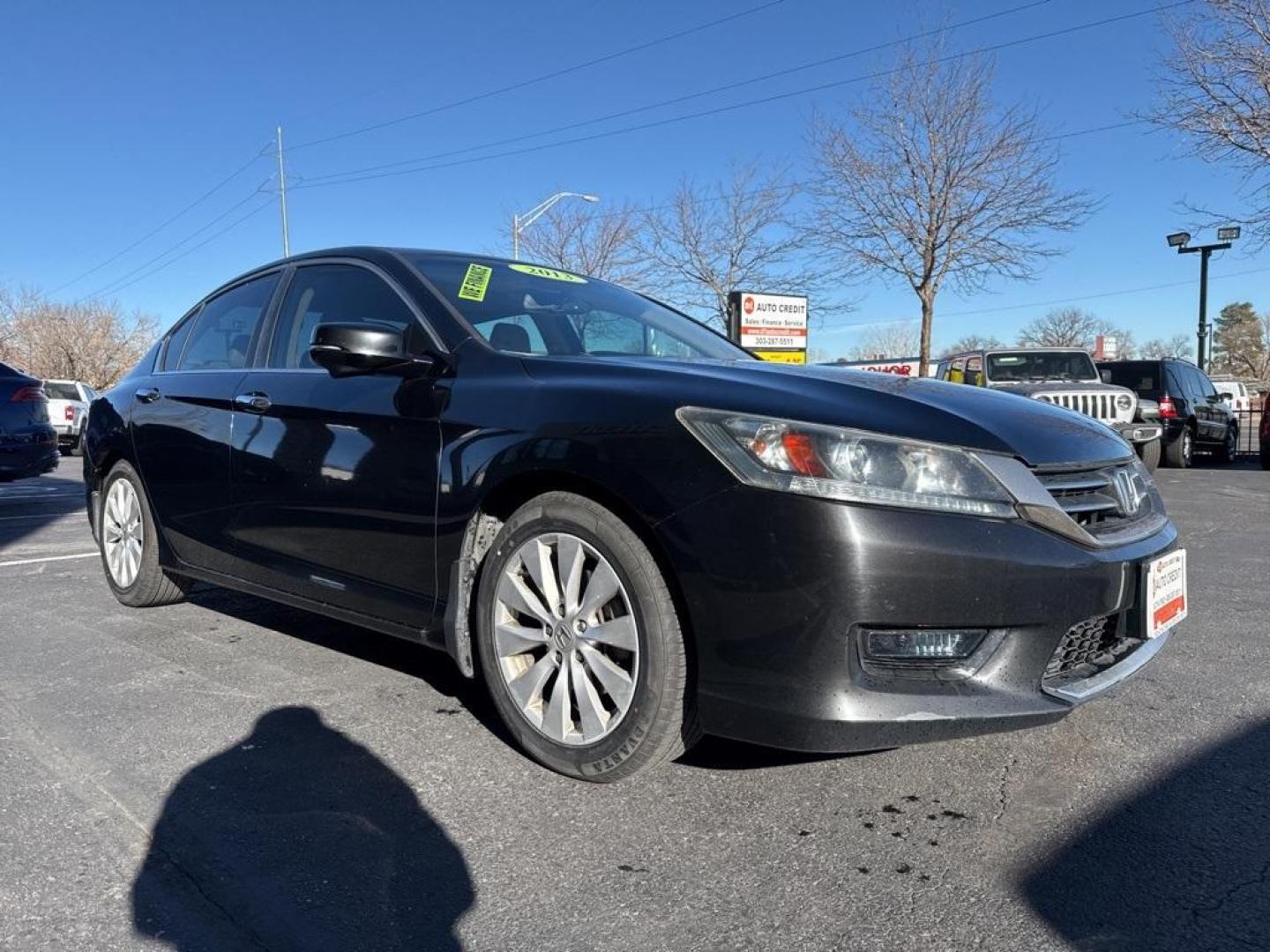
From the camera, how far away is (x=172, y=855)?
2344 mm

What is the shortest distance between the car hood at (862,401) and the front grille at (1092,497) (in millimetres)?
41

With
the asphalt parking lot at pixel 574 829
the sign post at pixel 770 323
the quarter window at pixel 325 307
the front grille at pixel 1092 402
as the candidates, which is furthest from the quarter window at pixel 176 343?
the sign post at pixel 770 323

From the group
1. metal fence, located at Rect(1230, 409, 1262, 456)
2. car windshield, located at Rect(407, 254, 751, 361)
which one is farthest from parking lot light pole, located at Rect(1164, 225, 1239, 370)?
car windshield, located at Rect(407, 254, 751, 361)

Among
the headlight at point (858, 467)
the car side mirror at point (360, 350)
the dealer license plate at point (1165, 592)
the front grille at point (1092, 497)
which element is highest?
the car side mirror at point (360, 350)

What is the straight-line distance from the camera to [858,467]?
2.36 meters

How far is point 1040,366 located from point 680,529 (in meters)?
13.3

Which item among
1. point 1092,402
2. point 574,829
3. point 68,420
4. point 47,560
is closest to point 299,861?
point 574,829

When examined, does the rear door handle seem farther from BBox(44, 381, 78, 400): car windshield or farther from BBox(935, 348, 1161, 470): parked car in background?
BBox(44, 381, 78, 400): car windshield

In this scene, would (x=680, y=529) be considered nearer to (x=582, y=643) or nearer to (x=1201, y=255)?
(x=582, y=643)

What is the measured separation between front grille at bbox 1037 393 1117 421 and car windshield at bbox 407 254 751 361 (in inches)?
350

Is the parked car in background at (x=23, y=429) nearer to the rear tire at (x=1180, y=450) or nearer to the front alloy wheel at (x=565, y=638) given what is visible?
the front alloy wheel at (x=565, y=638)

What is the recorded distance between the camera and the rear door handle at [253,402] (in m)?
3.77

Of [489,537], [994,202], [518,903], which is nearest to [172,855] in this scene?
[518,903]

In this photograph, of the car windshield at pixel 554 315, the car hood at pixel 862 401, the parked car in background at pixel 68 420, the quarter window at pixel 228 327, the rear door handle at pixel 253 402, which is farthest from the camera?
the parked car in background at pixel 68 420
